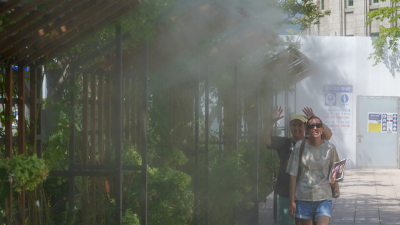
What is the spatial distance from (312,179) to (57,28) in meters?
2.39

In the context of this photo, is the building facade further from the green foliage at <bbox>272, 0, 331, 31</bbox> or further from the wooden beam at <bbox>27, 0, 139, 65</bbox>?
the wooden beam at <bbox>27, 0, 139, 65</bbox>

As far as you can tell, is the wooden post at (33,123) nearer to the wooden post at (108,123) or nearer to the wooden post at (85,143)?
the wooden post at (85,143)

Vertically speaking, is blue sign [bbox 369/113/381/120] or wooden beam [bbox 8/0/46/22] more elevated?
wooden beam [bbox 8/0/46/22]

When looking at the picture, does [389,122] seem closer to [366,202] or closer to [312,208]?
[366,202]

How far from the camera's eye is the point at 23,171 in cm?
257

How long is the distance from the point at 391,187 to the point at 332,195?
8230 mm

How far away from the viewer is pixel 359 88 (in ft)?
53.3

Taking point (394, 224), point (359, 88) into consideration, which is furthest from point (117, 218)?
point (359, 88)

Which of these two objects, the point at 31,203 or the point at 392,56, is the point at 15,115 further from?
the point at 392,56

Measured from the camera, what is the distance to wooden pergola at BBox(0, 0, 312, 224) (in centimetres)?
287

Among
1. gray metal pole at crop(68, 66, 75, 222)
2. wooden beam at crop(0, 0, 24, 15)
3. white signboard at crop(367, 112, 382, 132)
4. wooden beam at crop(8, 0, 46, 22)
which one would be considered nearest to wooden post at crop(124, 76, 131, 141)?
gray metal pole at crop(68, 66, 75, 222)

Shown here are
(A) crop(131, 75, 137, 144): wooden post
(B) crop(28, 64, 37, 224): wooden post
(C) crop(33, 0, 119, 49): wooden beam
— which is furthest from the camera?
(A) crop(131, 75, 137, 144): wooden post

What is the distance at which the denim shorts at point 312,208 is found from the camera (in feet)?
13.1

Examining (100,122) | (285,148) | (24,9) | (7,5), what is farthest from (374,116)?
(7,5)
